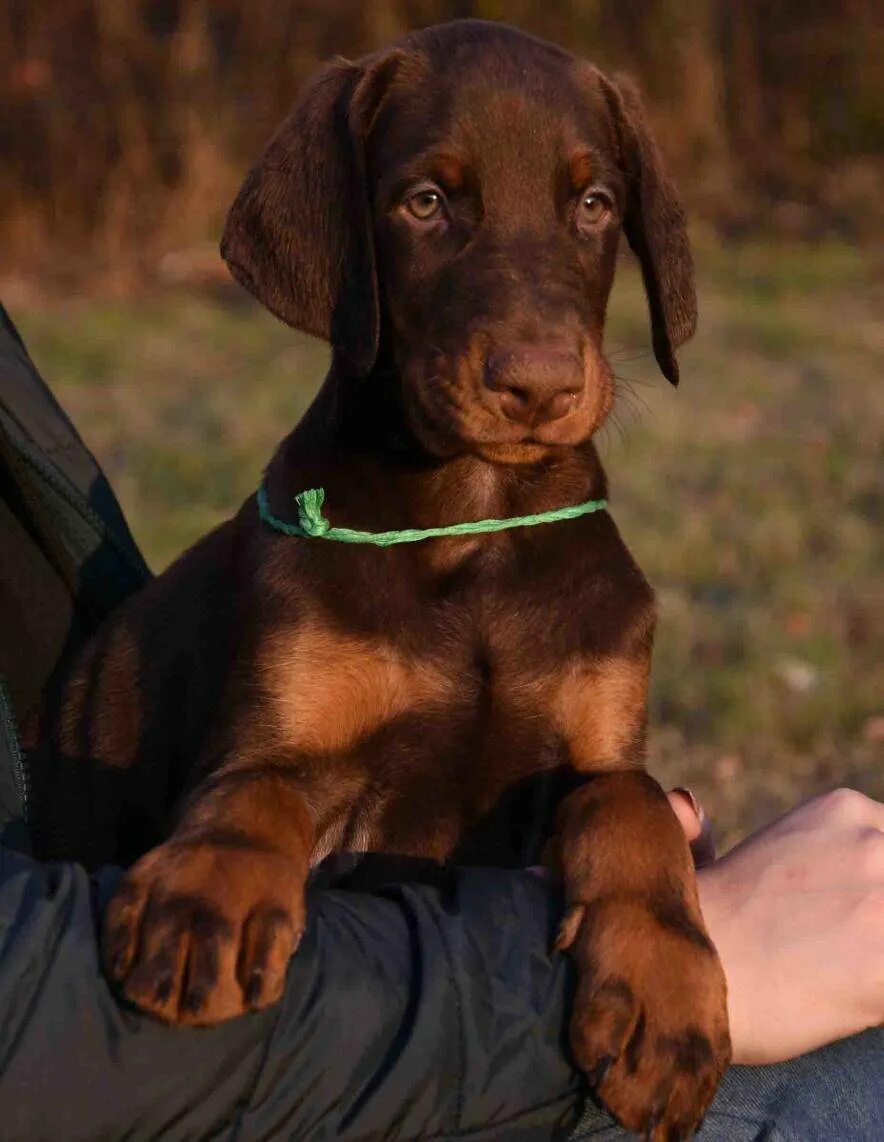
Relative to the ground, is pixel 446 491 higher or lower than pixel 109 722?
higher

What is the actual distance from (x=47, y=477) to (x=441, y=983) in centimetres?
135

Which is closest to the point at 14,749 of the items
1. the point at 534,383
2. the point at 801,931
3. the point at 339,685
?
the point at 339,685

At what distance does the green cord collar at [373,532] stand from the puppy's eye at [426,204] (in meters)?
0.44

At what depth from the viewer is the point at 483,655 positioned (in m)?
2.68

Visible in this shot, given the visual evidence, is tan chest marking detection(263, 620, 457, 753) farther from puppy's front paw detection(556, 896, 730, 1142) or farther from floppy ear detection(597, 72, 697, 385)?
floppy ear detection(597, 72, 697, 385)

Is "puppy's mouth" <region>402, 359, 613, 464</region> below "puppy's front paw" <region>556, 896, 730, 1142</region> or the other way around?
the other way around

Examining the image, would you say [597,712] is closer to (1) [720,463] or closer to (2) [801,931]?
(2) [801,931]

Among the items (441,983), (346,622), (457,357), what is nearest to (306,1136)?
(441,983)

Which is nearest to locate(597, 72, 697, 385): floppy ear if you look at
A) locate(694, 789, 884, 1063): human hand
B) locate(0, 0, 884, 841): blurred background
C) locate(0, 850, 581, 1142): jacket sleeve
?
locate(0, 0, 884, 841): blurred background

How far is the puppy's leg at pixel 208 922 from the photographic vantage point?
2.01 meters

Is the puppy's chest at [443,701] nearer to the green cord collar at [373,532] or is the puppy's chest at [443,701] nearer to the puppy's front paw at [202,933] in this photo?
the green cord collar at [373,532]

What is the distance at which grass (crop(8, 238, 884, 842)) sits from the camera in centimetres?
523

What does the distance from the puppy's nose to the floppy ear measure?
1.75 feet

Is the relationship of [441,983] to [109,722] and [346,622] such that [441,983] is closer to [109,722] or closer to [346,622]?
[346,622]
